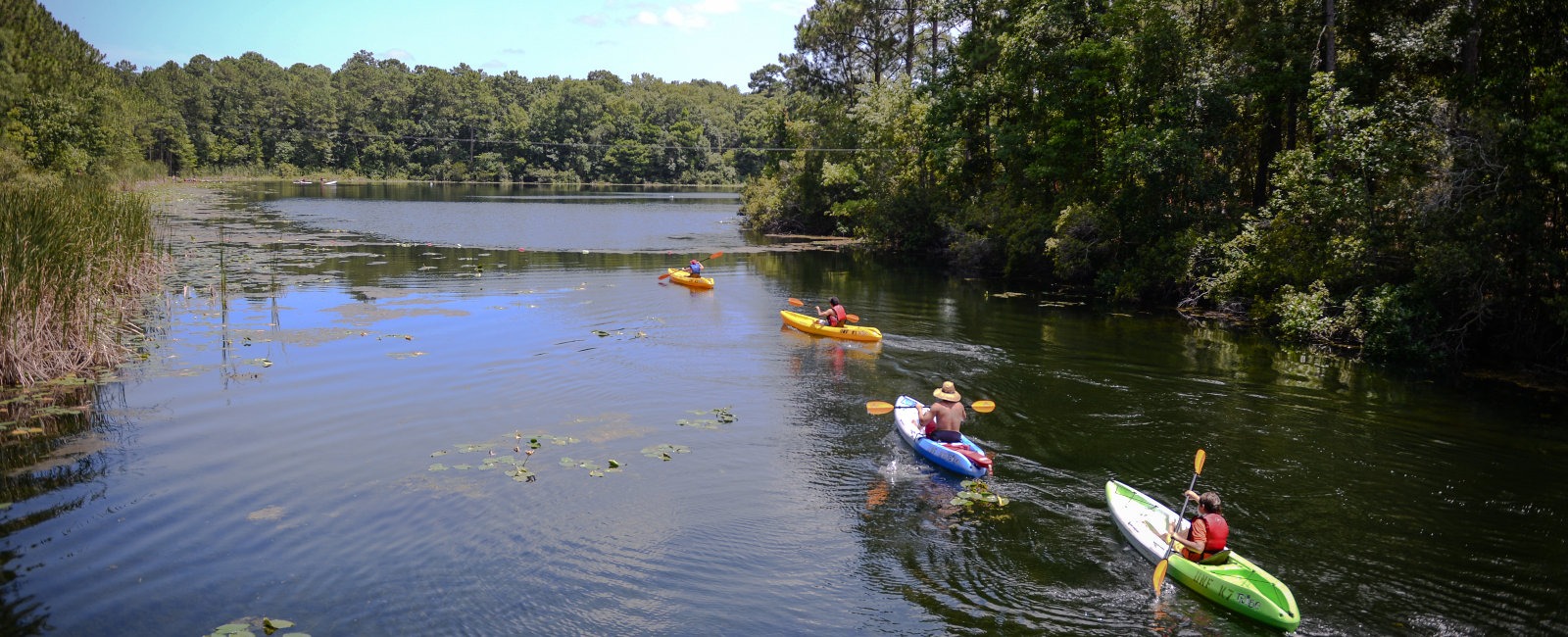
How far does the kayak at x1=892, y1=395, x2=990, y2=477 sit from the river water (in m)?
0.20

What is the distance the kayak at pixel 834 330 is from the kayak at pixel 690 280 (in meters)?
6.37

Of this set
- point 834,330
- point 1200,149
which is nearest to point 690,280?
point 834,330

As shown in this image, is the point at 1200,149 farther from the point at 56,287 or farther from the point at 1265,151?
the point at 56,287

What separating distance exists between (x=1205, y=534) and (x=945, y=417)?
3.73 metres

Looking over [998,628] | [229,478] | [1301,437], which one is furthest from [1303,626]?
[229,478]

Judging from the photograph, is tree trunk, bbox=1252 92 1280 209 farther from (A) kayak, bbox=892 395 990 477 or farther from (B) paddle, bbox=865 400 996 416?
(A) kayak, bbox=892 395 990 477

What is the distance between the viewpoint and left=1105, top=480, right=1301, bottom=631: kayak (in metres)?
7.06

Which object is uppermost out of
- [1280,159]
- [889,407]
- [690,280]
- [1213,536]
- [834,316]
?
[1280,159]

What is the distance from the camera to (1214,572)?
764cm

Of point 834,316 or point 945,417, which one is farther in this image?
point 834,316

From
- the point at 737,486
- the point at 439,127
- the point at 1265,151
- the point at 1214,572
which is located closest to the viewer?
the point at 1214,572

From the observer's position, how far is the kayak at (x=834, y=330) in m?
18.3

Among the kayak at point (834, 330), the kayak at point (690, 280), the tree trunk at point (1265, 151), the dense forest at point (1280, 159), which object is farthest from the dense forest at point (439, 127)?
the kayak at point (834, 330)

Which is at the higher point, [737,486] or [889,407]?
[889,407]
